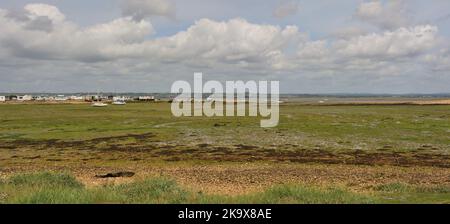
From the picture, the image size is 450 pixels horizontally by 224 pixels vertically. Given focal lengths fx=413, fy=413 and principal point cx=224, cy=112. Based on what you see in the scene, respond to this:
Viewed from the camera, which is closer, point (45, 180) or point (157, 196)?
point (157, 196)

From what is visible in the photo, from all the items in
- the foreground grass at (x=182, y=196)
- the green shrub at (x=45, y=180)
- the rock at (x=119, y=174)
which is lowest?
the rock at (x=119, y=174)

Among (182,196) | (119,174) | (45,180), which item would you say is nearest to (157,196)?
(182,196)

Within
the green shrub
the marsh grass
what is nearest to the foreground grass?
the marsh grass

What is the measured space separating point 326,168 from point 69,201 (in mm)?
17054

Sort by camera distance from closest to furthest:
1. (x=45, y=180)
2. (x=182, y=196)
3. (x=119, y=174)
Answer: (x=182, y=196), (x=45, y=180), (x=119, y=174)

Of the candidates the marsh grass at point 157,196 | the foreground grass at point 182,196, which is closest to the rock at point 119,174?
the foreground grass at point 182,196

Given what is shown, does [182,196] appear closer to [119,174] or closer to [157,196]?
[157,196]

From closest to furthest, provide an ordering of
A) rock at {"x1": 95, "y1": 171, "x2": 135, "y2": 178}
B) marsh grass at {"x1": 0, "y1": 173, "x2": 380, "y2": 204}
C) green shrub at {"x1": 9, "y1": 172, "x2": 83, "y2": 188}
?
marsh grass at {"x1": 0, "y1": 173, "x2": 380, "y2": 204} → green shrub at {"x1": 9, "y1": 172, "x2": 83, "y2": 188} → rock at {"x1": 95, "y1": 171, "x2": 135, "y2": 178}

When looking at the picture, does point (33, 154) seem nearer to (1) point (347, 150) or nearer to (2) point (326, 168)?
(2) point (326, 168)

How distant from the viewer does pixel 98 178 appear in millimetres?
21219

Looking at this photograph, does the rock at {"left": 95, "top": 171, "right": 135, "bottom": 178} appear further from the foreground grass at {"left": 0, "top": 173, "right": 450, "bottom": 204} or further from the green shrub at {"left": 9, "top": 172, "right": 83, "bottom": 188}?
the foreground grass at {"left": 0, "top": 173, "right": 450, "bottom": 204}

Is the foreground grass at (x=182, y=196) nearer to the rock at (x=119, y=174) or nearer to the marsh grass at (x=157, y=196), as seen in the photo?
the marsh grass at (x=157, y=196)

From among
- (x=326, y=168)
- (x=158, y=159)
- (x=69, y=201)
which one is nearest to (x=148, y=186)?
(x=69, y=201)
